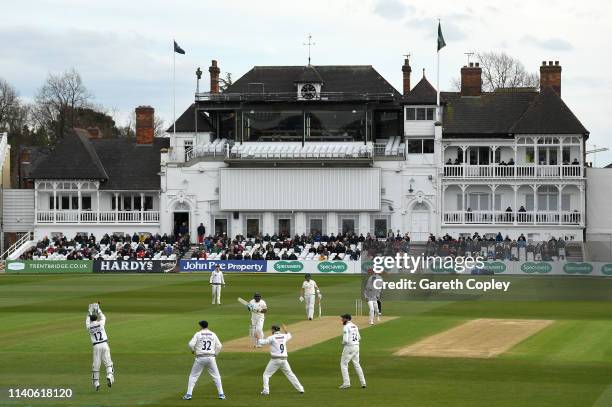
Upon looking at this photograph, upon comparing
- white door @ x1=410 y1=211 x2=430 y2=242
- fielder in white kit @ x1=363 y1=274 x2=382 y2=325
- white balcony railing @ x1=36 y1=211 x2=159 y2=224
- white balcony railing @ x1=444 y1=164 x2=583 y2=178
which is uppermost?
white balcony railing @ x1=444 y1=164 x2=583 y2=178

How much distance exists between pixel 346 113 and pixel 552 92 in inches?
563

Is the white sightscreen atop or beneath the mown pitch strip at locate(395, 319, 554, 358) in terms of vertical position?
atop

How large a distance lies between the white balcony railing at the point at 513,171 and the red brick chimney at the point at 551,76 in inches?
265

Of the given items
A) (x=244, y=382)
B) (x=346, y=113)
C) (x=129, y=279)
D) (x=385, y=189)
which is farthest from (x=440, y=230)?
(x=244, y=382)

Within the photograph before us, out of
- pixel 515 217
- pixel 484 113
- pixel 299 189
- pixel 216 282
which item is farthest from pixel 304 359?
pixel 484 113

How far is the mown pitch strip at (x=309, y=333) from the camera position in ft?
110

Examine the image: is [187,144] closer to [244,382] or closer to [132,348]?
[132,348]

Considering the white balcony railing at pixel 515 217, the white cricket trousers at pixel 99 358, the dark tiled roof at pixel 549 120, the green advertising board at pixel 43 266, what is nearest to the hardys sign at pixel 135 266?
the green advertising board at pixel 43 266

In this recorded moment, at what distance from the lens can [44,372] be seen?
1136 inches

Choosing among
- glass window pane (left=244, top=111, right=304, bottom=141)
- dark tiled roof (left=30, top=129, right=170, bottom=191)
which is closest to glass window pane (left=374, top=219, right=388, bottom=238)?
glass window pane (left=244, top=111, right=304, bottom=141)

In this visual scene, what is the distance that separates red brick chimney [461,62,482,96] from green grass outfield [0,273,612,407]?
1444 inches

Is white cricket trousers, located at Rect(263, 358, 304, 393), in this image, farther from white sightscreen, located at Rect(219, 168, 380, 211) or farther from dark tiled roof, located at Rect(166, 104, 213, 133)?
dark tiled roof, located at Rect(166, 104, 213, 133)

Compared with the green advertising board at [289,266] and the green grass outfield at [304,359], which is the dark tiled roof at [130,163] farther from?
the green grass outfield at [304,359]

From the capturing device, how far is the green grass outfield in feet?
82.2
